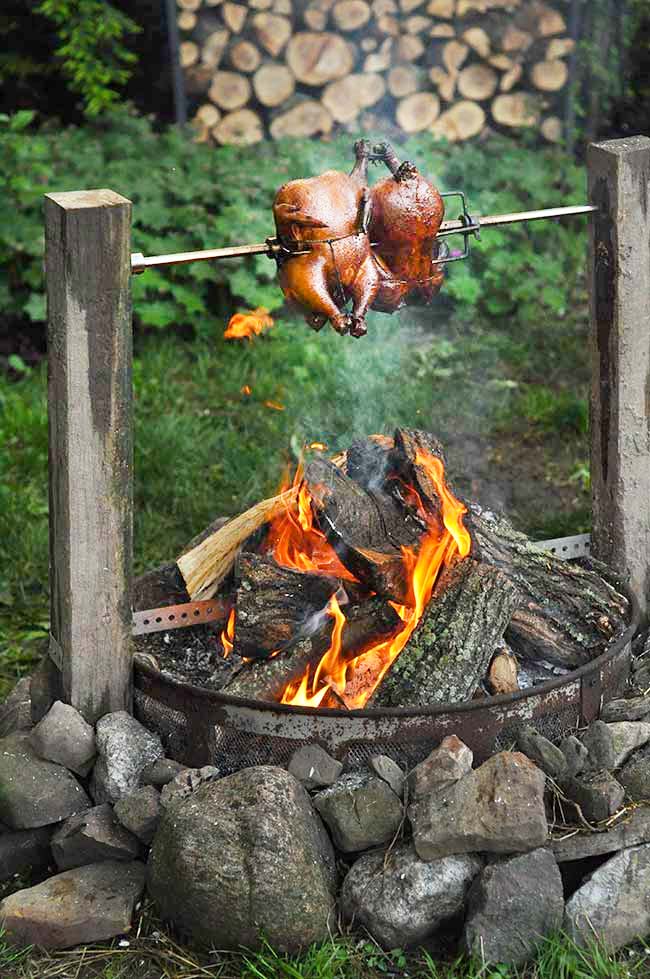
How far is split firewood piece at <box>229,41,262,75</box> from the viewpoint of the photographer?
7668 mm

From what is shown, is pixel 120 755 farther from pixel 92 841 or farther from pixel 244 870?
pixel 244 870

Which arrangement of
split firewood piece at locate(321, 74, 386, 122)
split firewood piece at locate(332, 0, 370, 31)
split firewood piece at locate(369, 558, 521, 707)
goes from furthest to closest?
split firewood piece at locate(321, 74, 386, 122), split firewood piece at locate(332, 0, 370, 31), split firewood piece at locate(369, 558, 521, 707)

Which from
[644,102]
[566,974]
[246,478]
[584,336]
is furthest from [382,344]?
[566,974]

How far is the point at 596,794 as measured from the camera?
11.0 ft

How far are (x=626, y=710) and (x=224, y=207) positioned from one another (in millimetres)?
Result: 4105

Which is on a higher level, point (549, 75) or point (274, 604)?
point (549, 75)

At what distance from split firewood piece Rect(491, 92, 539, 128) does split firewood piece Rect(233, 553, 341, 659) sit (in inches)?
199

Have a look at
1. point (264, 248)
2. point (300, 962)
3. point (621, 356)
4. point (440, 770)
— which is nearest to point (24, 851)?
point (300, 962)

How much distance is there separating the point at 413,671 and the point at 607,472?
0.98 metres

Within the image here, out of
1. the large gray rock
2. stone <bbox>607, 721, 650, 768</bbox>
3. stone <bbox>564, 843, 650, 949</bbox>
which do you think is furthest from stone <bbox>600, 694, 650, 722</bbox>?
the large gray rock

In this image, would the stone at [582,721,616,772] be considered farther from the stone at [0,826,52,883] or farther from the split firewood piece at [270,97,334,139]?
the split firewood piece at [270,97,334,139]

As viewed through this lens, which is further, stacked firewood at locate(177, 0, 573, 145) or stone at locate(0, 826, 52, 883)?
stacked firewood at locate(177, 0, 573, 145)

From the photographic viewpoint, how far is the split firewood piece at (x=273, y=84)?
7703mm

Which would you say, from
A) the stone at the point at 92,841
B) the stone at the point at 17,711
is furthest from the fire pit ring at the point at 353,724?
the stone at the point at 17,711
